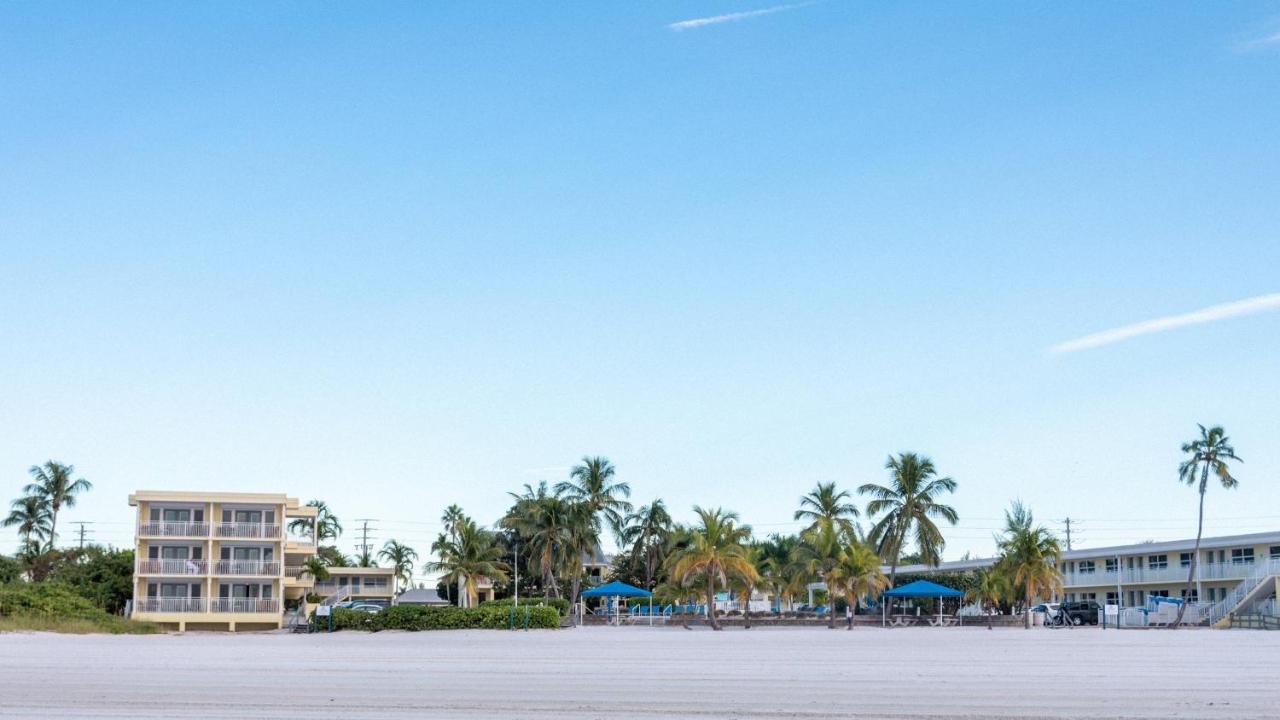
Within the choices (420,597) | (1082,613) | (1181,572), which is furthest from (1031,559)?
(420,597)

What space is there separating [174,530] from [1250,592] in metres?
51.5

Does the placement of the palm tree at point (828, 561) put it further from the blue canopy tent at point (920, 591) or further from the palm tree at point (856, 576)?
the blue canopy tent at point (920, 591)

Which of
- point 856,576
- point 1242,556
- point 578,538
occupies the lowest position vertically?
point 856,576

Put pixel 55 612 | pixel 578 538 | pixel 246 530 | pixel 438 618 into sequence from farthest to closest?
pixel 578 538, pixel 246 530, pixel 55 612, pixel 438 618

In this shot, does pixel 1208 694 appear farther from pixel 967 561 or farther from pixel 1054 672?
pixel 967 561

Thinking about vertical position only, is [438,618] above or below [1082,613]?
above

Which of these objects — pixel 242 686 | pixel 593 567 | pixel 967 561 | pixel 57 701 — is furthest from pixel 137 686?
pixel 593 567

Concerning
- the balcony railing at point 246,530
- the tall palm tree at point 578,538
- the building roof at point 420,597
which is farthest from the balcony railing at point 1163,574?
the balcony railing at point 246,530

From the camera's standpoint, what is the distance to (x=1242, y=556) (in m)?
67.3

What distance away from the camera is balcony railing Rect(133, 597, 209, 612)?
60.1 meters

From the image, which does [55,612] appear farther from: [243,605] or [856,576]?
[856,576]

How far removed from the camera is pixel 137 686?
16.2 meters

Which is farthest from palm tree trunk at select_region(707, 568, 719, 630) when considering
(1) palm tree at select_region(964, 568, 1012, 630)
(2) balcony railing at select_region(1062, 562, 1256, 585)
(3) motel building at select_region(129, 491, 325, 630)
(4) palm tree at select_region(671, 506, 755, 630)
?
(2) balcony railing at select_region(1062, 562, 1256, 585)

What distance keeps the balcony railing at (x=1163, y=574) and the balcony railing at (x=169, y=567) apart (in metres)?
46.0
